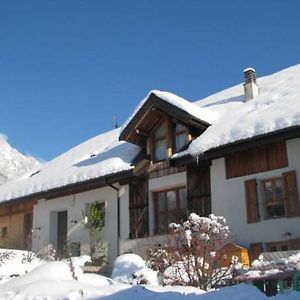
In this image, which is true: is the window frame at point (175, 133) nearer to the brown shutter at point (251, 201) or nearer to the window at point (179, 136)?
the window at point (179, 136)

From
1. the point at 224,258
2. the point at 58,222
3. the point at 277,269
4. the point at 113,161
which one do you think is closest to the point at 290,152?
the point at 224,258

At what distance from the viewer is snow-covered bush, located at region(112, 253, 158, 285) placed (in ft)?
39.5

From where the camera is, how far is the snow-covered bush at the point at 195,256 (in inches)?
439

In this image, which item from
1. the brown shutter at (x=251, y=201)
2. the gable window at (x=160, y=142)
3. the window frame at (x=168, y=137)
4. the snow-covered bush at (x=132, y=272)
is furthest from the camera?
the gable window at (x=160, y=142)

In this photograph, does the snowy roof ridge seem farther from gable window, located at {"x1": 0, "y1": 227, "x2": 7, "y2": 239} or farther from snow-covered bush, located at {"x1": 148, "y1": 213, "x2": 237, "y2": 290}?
gable window, located at {"x1": 0, "y1": 227, "x2": 7, "y2": 239}

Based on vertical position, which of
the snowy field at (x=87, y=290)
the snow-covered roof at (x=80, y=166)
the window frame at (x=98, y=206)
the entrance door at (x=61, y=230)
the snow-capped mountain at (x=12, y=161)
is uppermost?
the snow-capped mountain at (x=12, y=161)

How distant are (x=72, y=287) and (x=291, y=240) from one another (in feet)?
23.9

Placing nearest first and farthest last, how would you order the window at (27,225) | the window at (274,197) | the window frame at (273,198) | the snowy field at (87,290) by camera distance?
the snowy field at (87,290)
the window at (274,197)
the window frame at (273,198)
the window at (27,225)

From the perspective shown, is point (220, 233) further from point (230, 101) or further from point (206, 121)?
point (230, 101)

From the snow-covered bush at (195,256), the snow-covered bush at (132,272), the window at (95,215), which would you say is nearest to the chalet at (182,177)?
the window at (95,215)

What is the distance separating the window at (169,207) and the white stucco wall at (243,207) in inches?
63.1

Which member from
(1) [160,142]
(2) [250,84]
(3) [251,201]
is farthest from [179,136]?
(3) [251,201]

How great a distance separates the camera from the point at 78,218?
66.5 feet

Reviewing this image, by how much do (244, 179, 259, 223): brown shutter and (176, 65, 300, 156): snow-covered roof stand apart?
1344mm
